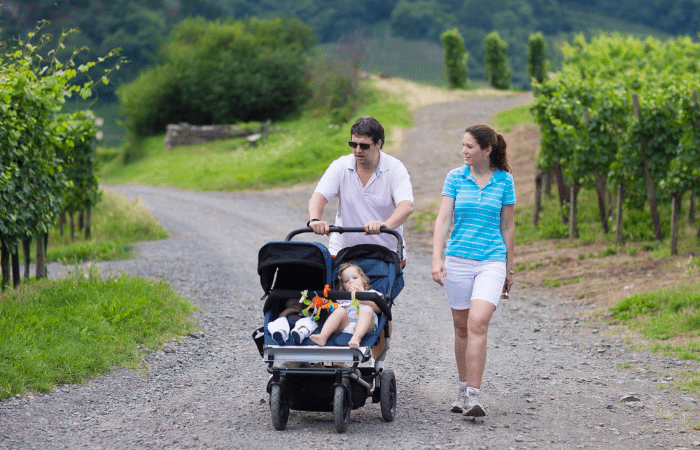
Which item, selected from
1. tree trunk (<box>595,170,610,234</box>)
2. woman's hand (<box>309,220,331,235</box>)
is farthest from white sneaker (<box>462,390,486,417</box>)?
tree trunk (<box>595,170,610,234</box>)

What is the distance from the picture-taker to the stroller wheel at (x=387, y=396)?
489cm

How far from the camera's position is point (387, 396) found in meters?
4.89

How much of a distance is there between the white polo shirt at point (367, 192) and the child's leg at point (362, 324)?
70cm

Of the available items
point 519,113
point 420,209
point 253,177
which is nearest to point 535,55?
point 519,113

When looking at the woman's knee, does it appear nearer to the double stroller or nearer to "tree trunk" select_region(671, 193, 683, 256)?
the double stroller

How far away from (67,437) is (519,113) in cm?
3068

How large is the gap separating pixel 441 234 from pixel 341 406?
1.43m

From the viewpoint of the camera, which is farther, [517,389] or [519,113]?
[519,113]

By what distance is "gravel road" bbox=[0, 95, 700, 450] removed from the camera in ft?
15.3

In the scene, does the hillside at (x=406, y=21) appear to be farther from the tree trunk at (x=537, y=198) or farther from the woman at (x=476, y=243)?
the woman at (x=476, y=243)

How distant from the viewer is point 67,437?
4.74 m

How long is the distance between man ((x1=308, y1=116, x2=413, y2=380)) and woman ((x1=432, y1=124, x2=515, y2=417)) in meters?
0.33

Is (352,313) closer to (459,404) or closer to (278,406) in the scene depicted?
(278,406)

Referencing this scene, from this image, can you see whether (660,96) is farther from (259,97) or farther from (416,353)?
(259,97)
